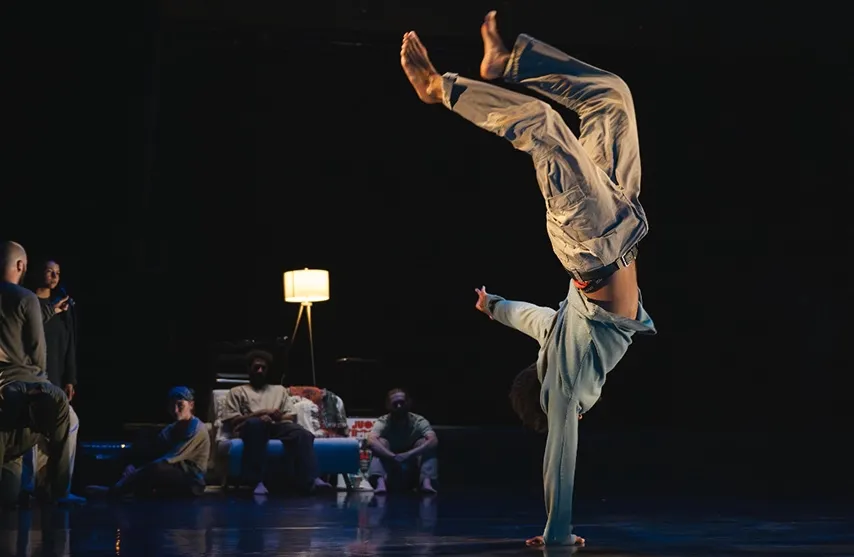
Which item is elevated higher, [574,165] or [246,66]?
[246,66]

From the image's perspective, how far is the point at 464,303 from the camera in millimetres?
9352

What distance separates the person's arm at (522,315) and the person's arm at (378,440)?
3.20m

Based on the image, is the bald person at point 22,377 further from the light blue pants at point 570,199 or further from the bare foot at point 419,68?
the light blue pants at point 570,199

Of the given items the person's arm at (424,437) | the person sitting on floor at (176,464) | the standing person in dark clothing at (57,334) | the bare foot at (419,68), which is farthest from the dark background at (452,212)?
the bare foot at (419,68)

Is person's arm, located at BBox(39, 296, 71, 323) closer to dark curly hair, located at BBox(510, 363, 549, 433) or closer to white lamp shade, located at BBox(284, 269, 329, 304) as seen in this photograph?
dark curly hair, located at BBox(510, 363, 549, 433)

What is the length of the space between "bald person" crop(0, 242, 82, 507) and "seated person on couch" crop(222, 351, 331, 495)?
1716 mm

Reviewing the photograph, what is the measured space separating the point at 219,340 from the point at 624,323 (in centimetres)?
598

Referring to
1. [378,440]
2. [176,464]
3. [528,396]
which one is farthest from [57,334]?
[528,396]

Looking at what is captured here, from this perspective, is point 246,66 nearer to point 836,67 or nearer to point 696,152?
point 696,152

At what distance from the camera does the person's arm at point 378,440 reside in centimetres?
691

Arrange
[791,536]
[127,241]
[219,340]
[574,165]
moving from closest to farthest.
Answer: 1. [574,165]
2. [791,536]
3. [127,241]
4. [219,340]

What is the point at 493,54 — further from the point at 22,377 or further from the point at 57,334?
the point at 57,334

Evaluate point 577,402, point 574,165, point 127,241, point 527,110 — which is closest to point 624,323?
point 577,402

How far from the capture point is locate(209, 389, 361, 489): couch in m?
6.91
